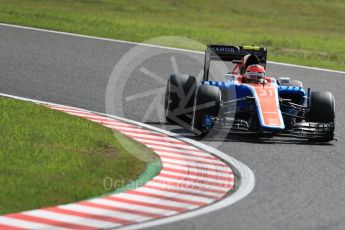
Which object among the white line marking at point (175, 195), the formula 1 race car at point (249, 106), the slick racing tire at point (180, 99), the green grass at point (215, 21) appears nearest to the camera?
the white line marking at point (175, 195)

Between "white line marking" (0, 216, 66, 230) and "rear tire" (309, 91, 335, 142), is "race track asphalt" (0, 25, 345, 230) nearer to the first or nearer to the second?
"rear tire" (309, 91, 335, 142)

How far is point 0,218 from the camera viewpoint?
9094 mm

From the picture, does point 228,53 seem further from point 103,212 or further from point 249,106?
point 103,212

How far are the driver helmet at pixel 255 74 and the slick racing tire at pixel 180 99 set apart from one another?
0.88m

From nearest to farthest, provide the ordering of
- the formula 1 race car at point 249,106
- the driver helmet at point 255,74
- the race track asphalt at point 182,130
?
the race track asphalt at point 182,130
the formula 1 race car at point 249,106
the driver helmet at point 255,74

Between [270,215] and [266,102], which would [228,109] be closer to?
[266,102]

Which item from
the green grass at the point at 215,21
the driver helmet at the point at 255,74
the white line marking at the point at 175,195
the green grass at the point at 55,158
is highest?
the green grass at the point at 215,21

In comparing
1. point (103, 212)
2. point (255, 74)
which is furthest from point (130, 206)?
point (255, 74)

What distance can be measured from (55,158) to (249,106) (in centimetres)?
403

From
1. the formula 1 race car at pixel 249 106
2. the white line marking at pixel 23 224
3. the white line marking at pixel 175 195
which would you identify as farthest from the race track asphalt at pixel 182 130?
the white line marking at pixel 23 224

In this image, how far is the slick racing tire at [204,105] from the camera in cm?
1459

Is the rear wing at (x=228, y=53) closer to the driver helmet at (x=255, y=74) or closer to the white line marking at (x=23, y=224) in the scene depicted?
the driver helmet at (x=255, y=74)

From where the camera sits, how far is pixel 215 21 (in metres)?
34.1

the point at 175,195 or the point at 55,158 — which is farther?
the point at 55,158
